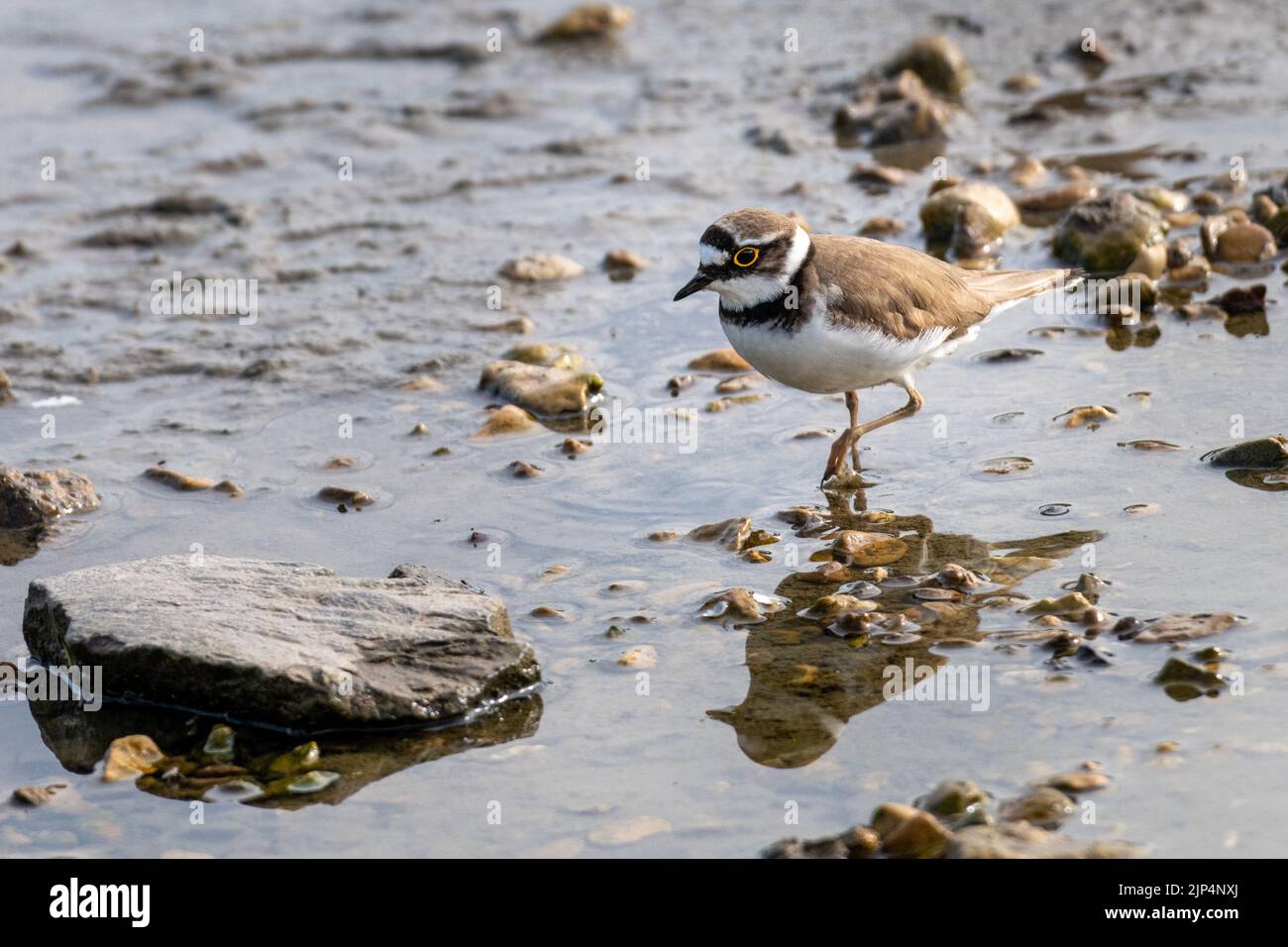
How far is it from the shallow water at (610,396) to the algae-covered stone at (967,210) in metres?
0.29

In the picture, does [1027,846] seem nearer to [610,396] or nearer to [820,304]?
[820,304]

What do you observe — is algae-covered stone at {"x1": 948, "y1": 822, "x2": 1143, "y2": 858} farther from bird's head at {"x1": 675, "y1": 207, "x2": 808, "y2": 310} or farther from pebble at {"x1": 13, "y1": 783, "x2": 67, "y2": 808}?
bird's head at {"x1": 675, "y1": 207, "x2": 808, "y2": 310}

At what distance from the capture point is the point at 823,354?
736 cm

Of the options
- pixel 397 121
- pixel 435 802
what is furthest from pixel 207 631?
pixel 397 121

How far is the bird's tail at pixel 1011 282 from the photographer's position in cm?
833

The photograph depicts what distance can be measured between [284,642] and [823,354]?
283 cm

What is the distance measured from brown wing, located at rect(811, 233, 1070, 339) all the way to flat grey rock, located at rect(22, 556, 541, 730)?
2353 mm

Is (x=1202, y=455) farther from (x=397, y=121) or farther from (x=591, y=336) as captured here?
(x=397, y=121)

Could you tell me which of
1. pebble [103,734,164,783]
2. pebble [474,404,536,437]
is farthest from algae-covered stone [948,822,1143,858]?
pebble [474,404,536,437]

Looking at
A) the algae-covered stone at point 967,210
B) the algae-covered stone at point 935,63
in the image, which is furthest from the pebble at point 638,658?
the algae-covered stone at point 935,63

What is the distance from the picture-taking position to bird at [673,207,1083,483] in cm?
734

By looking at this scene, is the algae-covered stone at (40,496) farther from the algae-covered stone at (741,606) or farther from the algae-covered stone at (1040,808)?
the algae-covered stone at (1040,808)

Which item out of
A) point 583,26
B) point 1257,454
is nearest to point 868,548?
point 1257,454

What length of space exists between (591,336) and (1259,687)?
204 inches
